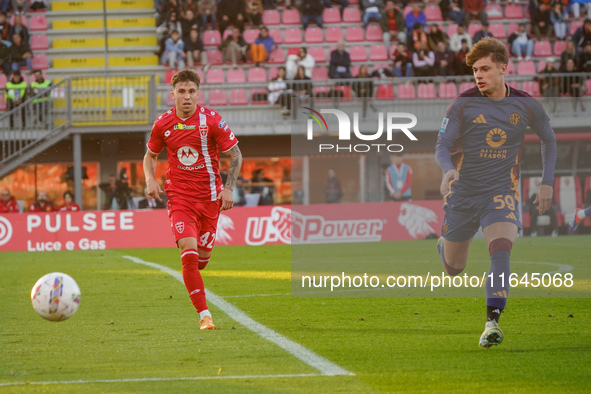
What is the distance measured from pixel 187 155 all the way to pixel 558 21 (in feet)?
72.2

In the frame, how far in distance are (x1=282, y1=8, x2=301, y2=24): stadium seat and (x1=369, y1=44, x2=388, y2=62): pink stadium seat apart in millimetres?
2526

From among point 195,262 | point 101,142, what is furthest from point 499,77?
point 101,142

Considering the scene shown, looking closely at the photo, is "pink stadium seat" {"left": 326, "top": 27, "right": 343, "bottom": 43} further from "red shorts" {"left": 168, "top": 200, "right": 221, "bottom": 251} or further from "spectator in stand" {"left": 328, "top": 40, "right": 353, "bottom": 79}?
"red shorts" {"left": 168, "top": 200, "right": 221, "bottom": 251}

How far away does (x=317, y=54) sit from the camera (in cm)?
2708

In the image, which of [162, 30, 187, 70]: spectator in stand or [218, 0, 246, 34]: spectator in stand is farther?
[218, 0, 246, 34]: spectator in stand

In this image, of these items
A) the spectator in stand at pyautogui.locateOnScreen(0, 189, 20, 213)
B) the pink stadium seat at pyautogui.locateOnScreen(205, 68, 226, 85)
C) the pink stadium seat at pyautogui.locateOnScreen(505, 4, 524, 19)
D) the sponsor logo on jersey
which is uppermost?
the pink stadium seat at pyautogui.locateOnScreen(505, 4, 524, 19)

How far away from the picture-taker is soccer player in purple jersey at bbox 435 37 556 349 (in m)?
7.01

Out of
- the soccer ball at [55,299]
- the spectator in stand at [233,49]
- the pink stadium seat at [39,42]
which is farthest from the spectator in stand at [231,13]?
the soccer ball at [55,299]

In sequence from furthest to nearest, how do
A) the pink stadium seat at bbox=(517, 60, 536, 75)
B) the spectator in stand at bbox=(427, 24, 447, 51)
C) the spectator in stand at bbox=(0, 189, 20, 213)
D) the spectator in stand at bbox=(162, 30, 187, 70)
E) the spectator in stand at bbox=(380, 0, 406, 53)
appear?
the spectator in stand at bbox=(380, 0, 406, 53)
the pink stadium seat at bbox=(517, 60, 536, 75)
the spectator in stand at bbox=(162, 30, 187, 70)
the spectator in stand at bbox=(427, 24, 447, 51)
the spectator in stand at bbox=(0, 189, 20, 213)

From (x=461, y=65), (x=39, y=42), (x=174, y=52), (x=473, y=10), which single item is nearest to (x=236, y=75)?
(x=174, y=52)

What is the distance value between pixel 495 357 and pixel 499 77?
2.18 metres

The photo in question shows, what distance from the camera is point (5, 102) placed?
2270cm

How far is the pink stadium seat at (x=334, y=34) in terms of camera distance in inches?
1086

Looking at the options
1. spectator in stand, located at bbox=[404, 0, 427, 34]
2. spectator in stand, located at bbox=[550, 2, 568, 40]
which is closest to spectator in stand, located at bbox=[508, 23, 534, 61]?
spectator in stand, located at bbox=[550, 2, 568, 40]
